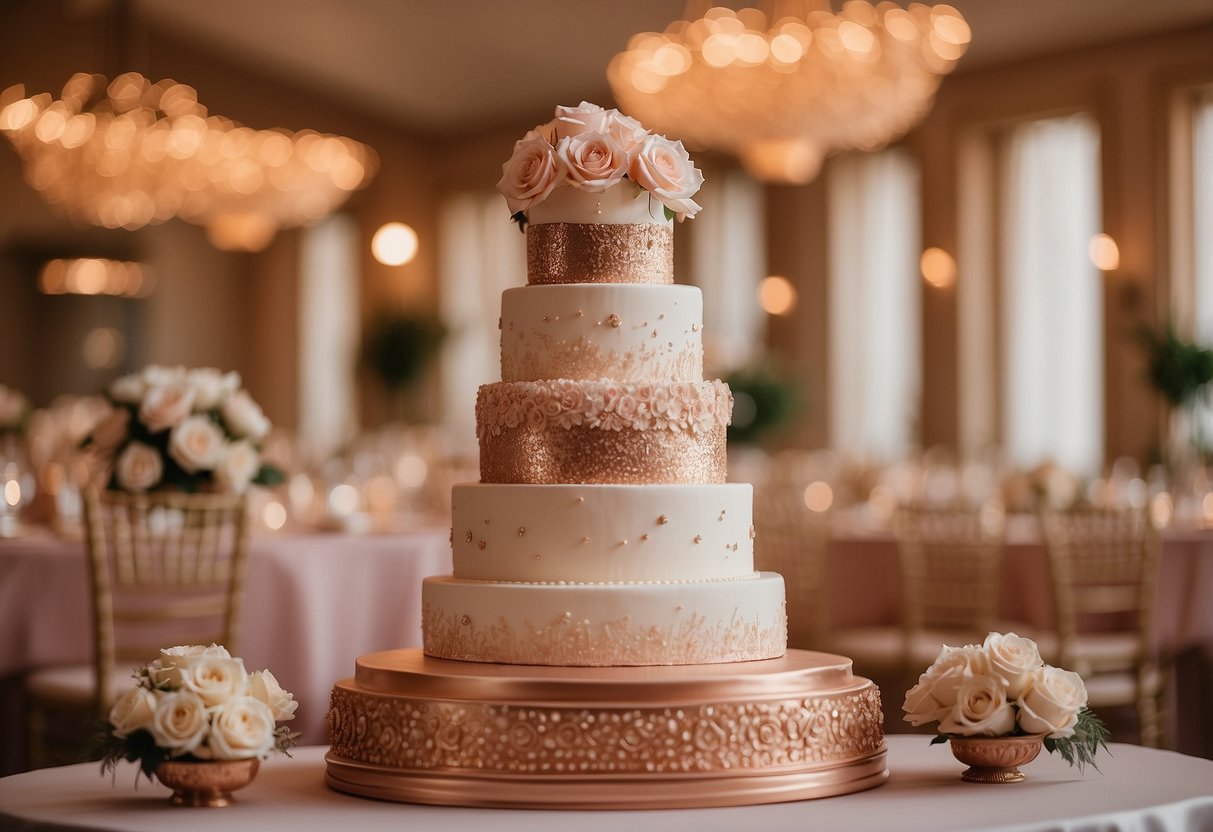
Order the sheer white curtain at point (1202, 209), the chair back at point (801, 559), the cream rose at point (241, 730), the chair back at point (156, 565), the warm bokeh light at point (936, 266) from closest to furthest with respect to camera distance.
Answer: the cream rose at point (241, 730), the chair back at point (156, 565), the chair back at point (801, 559), the sheer white curtain at point (1202, 209), the warm bokeh light at point (936, 266)

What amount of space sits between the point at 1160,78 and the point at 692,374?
879cm

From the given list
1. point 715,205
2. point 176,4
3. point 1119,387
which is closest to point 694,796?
point 1119,387

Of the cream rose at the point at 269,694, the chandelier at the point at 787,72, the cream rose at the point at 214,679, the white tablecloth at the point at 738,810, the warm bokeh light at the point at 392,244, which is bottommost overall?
the white tablecloth at the point at 738,810

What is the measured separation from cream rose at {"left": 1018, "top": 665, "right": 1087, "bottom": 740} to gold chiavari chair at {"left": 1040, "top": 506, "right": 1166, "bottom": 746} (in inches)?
117

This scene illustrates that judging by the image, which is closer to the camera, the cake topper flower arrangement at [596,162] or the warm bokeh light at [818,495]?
the cake topper flower arrangement at [596,162]

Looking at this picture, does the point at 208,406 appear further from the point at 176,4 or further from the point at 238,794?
the point at 176,4

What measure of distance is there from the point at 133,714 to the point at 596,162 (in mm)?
1257

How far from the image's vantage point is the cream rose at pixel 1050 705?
8.67 feet

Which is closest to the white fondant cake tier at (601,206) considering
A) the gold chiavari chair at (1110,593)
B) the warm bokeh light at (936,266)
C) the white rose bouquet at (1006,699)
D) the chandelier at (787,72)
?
the white rose bouquet at (1006,699)

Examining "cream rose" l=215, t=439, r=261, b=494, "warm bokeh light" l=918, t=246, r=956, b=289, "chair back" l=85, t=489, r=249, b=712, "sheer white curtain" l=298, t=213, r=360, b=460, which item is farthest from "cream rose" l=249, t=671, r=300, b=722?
"sheer white curtain" l=298, t=213, r=360, b=460

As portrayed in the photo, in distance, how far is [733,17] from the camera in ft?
24.9

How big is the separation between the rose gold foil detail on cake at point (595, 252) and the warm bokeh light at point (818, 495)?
5.37 metres

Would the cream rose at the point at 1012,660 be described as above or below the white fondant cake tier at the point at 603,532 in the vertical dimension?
below

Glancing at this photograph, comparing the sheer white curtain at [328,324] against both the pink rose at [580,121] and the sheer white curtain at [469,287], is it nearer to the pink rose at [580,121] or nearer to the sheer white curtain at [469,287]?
the sheer white curtain at [469,287]
